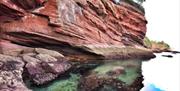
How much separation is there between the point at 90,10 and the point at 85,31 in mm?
3794

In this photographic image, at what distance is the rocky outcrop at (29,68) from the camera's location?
24.1 metres

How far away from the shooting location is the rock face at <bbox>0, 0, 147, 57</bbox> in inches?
1531

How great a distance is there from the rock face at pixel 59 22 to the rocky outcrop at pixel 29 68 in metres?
3.60

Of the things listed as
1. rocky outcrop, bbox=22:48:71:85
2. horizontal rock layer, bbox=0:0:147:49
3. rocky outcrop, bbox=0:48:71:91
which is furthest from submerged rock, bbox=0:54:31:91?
horizontal rock layer, bbox=0:0:147:49

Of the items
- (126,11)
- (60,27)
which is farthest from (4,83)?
(126,11)

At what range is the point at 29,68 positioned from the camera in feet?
96.3

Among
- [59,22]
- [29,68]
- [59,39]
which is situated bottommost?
[29,68]

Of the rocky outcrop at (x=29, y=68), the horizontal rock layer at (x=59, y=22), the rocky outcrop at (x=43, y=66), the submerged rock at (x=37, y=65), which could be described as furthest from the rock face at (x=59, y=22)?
the rocky outcrop at (x=43, y=66)

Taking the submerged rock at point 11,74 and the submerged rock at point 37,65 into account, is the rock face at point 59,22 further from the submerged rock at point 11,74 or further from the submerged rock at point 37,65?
the submerged rock at point 11,74

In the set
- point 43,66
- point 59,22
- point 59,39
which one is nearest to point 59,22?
point 59,22

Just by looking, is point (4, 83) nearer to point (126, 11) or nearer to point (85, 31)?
point (85, 31)

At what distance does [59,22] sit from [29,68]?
12.4 m

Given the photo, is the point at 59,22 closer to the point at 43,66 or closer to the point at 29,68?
the point at 43,66

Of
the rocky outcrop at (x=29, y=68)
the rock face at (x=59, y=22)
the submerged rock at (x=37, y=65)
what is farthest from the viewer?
the rock face at (x=59, y=22)
